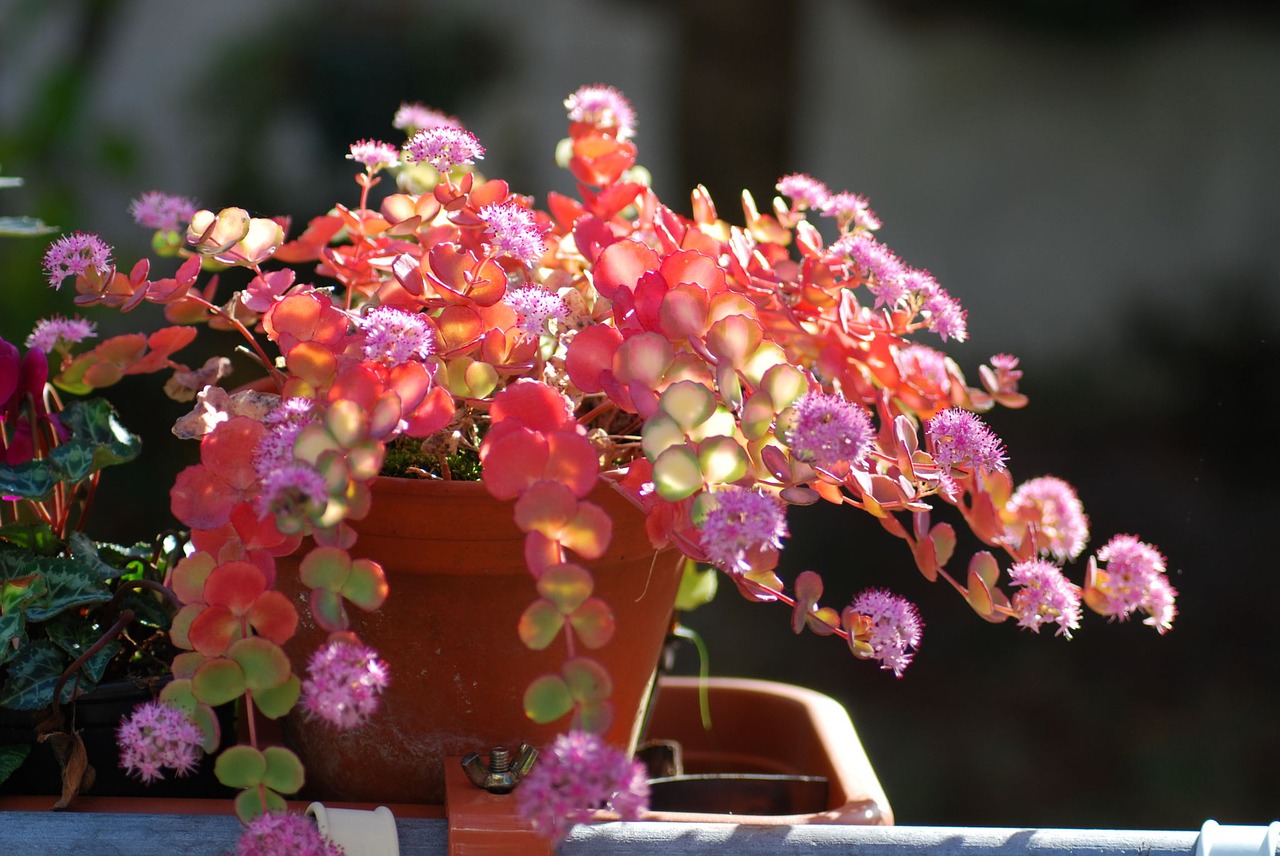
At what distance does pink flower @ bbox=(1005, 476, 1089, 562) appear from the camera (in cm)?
71

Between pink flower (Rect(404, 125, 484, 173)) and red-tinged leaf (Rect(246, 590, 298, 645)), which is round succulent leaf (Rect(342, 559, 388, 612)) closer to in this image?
red-tinged leaf (Rect(246, 590, 298, 645))

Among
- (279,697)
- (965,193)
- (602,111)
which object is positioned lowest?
(279,697)

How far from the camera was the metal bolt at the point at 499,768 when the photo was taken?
2.07 ft

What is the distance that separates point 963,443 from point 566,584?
8.4 inches

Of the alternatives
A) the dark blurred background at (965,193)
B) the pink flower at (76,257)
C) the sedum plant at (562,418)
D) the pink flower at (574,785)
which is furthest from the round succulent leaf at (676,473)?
the dark blurred background at (965,193)

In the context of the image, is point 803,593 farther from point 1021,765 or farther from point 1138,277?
point 1138,277

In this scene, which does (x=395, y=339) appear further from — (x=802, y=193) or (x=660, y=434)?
(x=802, y=193)

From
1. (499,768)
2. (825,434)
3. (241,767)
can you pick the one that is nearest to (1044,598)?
(825,434)

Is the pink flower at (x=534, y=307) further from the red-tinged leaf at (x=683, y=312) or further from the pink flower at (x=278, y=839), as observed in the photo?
the pink flower at (x=278, y=839)

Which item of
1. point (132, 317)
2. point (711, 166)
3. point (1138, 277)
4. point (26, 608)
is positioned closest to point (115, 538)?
point (132, 317)

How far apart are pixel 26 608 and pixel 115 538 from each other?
5.95 ft

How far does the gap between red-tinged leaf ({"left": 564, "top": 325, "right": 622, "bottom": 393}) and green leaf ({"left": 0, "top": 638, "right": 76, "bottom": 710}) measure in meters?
0.34

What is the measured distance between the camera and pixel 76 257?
2.09ft

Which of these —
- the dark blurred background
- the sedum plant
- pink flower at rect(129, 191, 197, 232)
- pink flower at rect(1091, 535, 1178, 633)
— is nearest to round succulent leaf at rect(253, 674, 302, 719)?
the sedum plant
